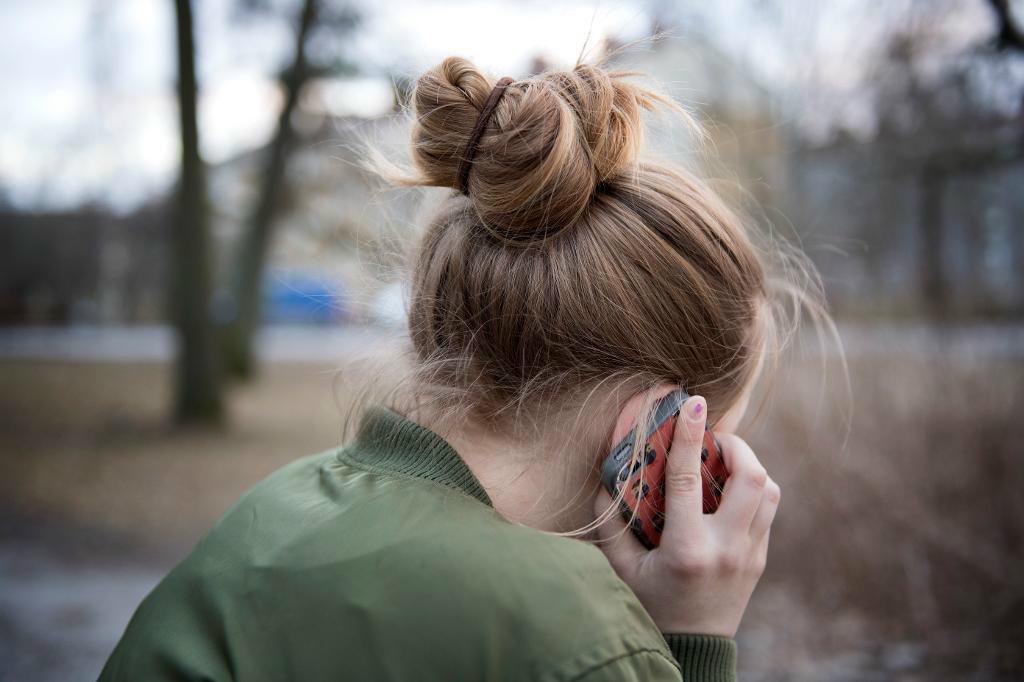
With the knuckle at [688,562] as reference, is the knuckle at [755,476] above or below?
above

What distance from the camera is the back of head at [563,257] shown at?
135 centimetres

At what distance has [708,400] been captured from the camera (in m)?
1.56

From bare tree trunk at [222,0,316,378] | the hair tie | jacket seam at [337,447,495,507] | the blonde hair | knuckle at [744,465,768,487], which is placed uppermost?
the hair tie

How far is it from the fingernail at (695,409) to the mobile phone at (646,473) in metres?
0.02

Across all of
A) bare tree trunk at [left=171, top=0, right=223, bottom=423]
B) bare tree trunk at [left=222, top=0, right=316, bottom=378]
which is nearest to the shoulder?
bare tree trunk at [left=171, top=0, right=223, bottom=423]

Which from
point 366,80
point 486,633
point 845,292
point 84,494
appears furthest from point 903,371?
point 366,80

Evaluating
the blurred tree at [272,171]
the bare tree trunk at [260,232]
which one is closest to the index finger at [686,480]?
the blurred tree at [272,171]

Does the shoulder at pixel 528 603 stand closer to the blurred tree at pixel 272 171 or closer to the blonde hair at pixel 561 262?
the blonde hair at pixel 561 262

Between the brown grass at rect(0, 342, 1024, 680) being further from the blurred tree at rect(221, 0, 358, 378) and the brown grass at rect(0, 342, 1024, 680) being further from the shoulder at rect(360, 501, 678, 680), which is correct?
the blurred tree at rect(221, 0, 358, 378)

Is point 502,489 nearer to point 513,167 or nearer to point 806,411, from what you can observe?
point 513,167

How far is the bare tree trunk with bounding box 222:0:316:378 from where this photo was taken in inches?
441

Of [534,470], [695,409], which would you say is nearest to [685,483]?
[695,409]

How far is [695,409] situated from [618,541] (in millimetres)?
255

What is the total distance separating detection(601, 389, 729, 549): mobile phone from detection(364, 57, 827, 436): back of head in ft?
0.25
